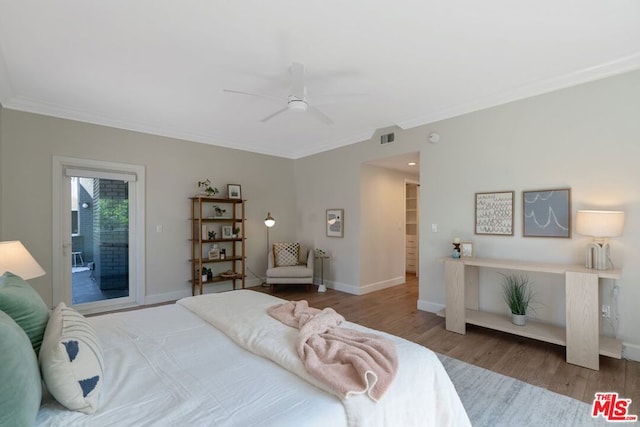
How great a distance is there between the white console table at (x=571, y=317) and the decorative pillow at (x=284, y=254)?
2938 mm

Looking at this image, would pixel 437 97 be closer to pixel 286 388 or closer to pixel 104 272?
pixel 286 388

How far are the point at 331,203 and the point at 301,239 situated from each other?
1.10 meters

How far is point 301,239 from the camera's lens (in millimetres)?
6184

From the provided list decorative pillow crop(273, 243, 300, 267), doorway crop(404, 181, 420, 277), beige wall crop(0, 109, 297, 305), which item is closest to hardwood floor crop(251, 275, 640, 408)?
decorative pillow crop(273, 243, 300, 267)

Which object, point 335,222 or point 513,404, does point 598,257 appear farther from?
point 335,222

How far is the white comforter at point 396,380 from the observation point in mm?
1166

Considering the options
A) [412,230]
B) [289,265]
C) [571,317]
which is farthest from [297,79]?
[412,230]

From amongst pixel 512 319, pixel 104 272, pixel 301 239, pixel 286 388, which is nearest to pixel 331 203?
pixel 301 239

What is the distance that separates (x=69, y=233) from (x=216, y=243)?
1973 millimetres

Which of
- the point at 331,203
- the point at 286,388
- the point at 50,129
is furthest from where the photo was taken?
the point at 331,203

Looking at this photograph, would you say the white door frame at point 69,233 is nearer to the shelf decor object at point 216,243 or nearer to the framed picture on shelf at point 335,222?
the shelf decor object at point 216,243

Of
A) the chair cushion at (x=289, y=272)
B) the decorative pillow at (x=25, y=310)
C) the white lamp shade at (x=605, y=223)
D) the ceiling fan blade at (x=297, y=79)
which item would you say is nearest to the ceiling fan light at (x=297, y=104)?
the ceiling fan blade at (x=297, y=79)

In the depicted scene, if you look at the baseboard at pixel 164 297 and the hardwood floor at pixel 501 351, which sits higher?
the baseboard at pixel 164 297

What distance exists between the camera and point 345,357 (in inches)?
52.7
